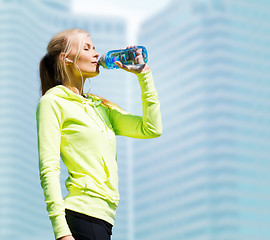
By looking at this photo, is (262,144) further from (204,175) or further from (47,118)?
(47,118)

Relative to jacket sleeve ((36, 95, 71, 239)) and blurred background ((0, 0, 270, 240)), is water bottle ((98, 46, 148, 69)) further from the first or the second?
blurred background ((0, 0, 270, 240))

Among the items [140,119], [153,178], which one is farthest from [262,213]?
[140,119]

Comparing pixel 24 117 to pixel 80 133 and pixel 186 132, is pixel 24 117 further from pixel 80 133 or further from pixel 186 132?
pixel 80 133

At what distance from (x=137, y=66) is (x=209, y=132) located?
109 m

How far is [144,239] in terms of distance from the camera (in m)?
115

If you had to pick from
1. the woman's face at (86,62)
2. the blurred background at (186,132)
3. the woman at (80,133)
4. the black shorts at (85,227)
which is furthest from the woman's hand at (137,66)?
the blurred background at (186,132)

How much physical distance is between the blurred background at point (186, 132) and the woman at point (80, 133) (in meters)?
102

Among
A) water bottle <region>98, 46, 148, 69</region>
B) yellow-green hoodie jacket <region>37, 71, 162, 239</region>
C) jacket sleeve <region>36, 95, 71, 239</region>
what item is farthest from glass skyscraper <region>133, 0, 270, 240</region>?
jacket sleeve <region>36, 95, 71, 239</region>

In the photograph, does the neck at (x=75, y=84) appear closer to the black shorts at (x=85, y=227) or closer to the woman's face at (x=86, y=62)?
the woman's face at (x=86, y=62)

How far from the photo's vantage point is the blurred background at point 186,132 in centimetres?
10762

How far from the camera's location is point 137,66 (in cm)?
280

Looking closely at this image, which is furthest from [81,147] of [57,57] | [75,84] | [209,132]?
[209,132]

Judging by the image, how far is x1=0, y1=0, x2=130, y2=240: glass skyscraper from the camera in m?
112

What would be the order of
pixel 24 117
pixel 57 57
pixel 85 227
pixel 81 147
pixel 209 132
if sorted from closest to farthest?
pixel 85 227
pixel 81 147
pixel 57 57
pixel 209 132
pixel 24 117
